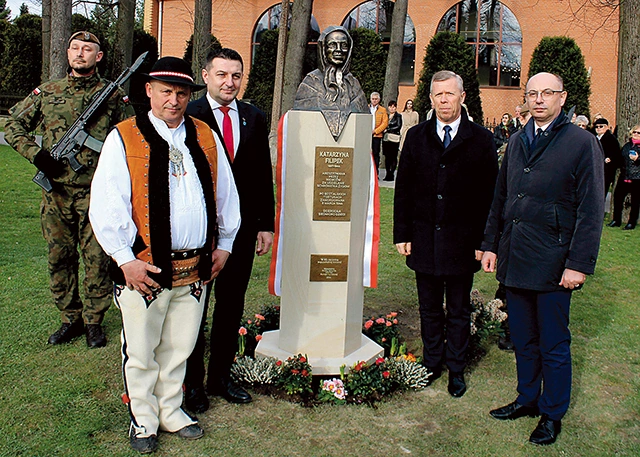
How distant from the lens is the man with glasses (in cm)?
374

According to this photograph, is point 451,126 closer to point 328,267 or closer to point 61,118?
point 328,267

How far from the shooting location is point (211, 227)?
3607 millimetres

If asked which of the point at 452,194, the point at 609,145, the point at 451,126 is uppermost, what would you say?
the point at 609,145

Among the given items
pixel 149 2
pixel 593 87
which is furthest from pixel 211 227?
pixel 149 2

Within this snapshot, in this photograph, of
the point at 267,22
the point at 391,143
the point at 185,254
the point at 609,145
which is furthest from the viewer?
the point at 267,22

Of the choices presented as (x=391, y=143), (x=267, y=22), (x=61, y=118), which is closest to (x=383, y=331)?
(x=61, y=118)

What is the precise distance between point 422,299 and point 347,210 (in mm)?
872

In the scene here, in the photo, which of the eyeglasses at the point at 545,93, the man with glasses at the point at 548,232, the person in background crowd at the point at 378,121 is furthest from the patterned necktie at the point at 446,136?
the person in background crowd at the point at 378,121

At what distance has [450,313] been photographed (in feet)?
15.4

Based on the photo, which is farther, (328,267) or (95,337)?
(95,337)

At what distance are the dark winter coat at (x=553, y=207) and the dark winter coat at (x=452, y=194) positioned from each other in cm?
44

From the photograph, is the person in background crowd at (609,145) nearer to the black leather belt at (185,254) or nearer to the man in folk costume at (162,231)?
the man in folk costume at (162,231)

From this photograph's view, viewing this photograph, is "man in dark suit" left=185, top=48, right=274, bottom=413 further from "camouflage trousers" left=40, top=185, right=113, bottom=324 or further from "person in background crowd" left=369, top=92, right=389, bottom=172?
"person in background crowd" left=369, top=92, right=389, bottom=172

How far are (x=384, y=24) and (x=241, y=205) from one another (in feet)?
84.6
